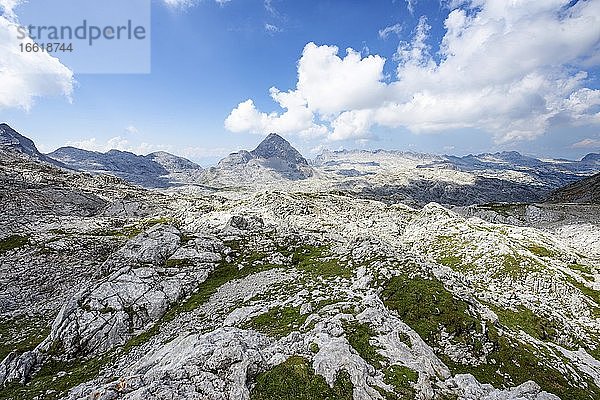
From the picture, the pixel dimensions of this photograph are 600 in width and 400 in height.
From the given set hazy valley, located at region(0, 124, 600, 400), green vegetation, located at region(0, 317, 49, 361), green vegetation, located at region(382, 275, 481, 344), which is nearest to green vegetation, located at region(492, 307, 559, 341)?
hazy valley, located at region(0, 124, 600, 400)

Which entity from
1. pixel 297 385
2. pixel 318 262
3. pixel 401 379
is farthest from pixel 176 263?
pixel 401 379

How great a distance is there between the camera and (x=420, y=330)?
27812 mm

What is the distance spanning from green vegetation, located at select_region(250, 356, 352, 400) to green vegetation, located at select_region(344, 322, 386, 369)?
3.42 metres

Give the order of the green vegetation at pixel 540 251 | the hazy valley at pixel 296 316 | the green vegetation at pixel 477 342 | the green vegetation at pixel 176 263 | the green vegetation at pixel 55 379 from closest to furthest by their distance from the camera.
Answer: the hazy valley at pixel 296 316, the green vegetation at pixel 55 379, the green vegetation at pixel 477 342, the green vegetation at pixel 176 263, the green vegetation at pixel 540 251

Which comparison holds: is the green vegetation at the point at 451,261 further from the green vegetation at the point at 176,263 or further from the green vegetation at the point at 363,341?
the green vegetation at the point at 176,263

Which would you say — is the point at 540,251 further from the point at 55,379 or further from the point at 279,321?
the point at 55,379

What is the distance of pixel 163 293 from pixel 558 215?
136m

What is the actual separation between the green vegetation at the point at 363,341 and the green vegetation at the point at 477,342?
17.4 ft

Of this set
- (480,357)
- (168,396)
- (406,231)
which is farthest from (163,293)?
(406,231)

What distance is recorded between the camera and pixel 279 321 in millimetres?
30188

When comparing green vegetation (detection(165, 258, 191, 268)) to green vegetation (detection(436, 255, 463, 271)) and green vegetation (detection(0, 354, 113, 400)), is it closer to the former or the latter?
green vegetation (detection(0, 354, 113, 400))

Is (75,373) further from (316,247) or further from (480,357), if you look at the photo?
(316,247)

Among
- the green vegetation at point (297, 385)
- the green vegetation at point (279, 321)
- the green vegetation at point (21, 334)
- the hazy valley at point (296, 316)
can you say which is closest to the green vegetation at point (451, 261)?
the hazy valley at point (296, 316)

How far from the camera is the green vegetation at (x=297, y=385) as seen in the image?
18.5 meters
